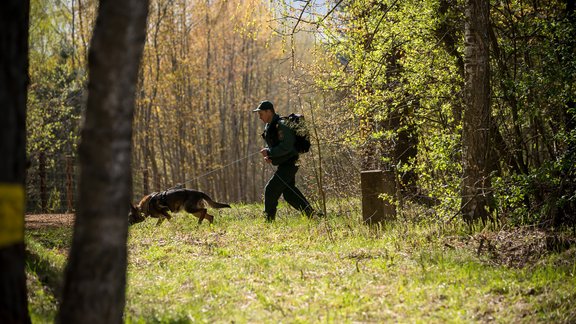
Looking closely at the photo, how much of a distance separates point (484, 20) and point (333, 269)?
3.94 meters

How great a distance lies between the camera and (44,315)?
4969 millimetres

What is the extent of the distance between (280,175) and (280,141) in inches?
25.3

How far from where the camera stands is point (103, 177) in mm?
3033

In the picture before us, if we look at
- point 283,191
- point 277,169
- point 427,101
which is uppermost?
point 427,101

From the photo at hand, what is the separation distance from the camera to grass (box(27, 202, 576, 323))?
5.23 m

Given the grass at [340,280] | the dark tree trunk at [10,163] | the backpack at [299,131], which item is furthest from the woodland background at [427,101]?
the dark tree trunk at [10,163]

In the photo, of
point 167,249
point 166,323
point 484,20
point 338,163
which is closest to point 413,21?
point 484,20

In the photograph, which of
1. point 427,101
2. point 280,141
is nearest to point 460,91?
point 427,101

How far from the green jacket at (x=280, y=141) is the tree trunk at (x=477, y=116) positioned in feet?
12.3

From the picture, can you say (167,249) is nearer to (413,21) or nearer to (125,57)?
(413,21)

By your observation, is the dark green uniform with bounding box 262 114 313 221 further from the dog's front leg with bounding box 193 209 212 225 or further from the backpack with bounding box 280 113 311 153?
the dog's front leg with bounding box 193 209 212 225

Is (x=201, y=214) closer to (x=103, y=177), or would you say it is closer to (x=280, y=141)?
(x=280, y=141)

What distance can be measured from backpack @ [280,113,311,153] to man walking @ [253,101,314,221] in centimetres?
9

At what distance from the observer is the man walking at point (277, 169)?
462 inches
